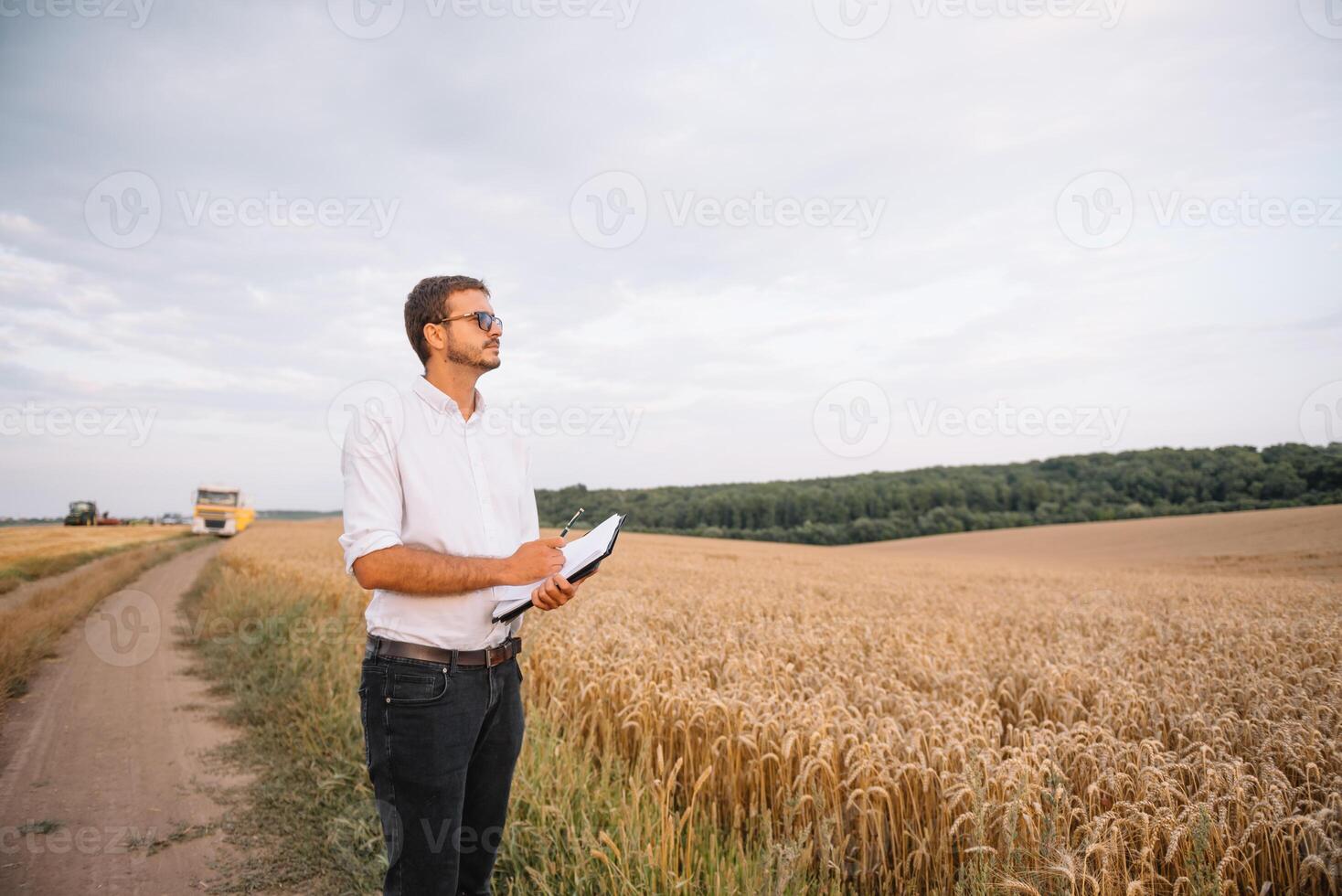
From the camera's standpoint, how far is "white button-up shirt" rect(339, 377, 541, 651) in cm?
239

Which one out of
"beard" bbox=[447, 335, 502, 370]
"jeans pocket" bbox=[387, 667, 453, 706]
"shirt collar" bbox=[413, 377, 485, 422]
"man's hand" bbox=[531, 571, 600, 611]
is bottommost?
"jeans pocket" bbox=[387, 667, 453, 706]

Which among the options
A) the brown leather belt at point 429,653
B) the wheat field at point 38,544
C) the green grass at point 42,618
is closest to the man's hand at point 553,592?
the brown leather belt at point 429,653

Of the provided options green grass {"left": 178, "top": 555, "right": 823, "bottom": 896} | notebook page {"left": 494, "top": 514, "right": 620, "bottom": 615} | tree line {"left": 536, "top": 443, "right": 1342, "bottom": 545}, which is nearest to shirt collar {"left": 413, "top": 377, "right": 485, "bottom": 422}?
notebook page {"left": 494, "top": 514, "right": 620, "bottom": 615}

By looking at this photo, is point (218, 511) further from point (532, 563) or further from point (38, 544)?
point (532, 563)

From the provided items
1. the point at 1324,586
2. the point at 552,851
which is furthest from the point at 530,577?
the point at 1324,586

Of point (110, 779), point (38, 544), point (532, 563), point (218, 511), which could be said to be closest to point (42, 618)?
point (38, 544)

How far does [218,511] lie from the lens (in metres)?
48.2

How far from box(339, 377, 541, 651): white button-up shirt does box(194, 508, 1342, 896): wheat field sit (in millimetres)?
1543

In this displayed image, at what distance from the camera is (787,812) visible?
3.98m

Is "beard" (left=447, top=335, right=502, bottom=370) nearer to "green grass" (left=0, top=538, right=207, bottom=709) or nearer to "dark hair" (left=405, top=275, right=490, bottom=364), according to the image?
"dark hair" (left=405, top=275, right=490, bottom=364)

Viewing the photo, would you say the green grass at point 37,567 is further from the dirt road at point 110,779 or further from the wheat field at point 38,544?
the dirt road at point 110,779

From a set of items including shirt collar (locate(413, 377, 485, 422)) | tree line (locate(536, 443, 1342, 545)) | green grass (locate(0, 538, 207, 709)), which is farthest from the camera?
tree line (locate(536, 443, 1342, 545))

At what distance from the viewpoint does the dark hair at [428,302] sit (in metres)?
2.74

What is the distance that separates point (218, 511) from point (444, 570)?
184 ft
